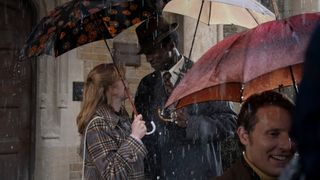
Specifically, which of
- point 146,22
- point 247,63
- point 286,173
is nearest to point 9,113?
point 146,22

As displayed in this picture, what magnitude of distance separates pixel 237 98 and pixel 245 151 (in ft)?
2.27

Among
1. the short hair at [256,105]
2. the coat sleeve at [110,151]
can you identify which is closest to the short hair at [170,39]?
the coat sleeve at [110,151]

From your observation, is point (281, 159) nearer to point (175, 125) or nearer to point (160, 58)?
point (175, 125)

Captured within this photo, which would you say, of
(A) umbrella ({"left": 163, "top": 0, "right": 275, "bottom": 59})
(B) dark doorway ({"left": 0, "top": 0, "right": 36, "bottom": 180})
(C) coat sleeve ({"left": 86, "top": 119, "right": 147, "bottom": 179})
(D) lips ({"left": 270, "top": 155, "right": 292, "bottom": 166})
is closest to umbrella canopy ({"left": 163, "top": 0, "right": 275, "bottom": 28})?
(A) umbrella ({"left": 163, "top": 0, "right": 275, "bottom": 59})

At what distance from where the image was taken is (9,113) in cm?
726

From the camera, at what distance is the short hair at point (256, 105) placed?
2668 mm

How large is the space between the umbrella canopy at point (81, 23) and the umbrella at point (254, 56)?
0.91 m

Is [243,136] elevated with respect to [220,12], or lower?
lower

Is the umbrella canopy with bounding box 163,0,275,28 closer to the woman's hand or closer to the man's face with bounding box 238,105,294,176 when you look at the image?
the woman's hand

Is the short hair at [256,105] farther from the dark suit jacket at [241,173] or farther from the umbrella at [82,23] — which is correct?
the umbrella at [82,23]

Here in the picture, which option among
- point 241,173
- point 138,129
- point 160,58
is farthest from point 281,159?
point 160,58

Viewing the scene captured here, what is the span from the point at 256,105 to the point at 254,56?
0.73 ft

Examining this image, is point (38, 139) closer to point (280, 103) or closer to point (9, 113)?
point (9, 113)

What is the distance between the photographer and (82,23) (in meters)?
4.04
